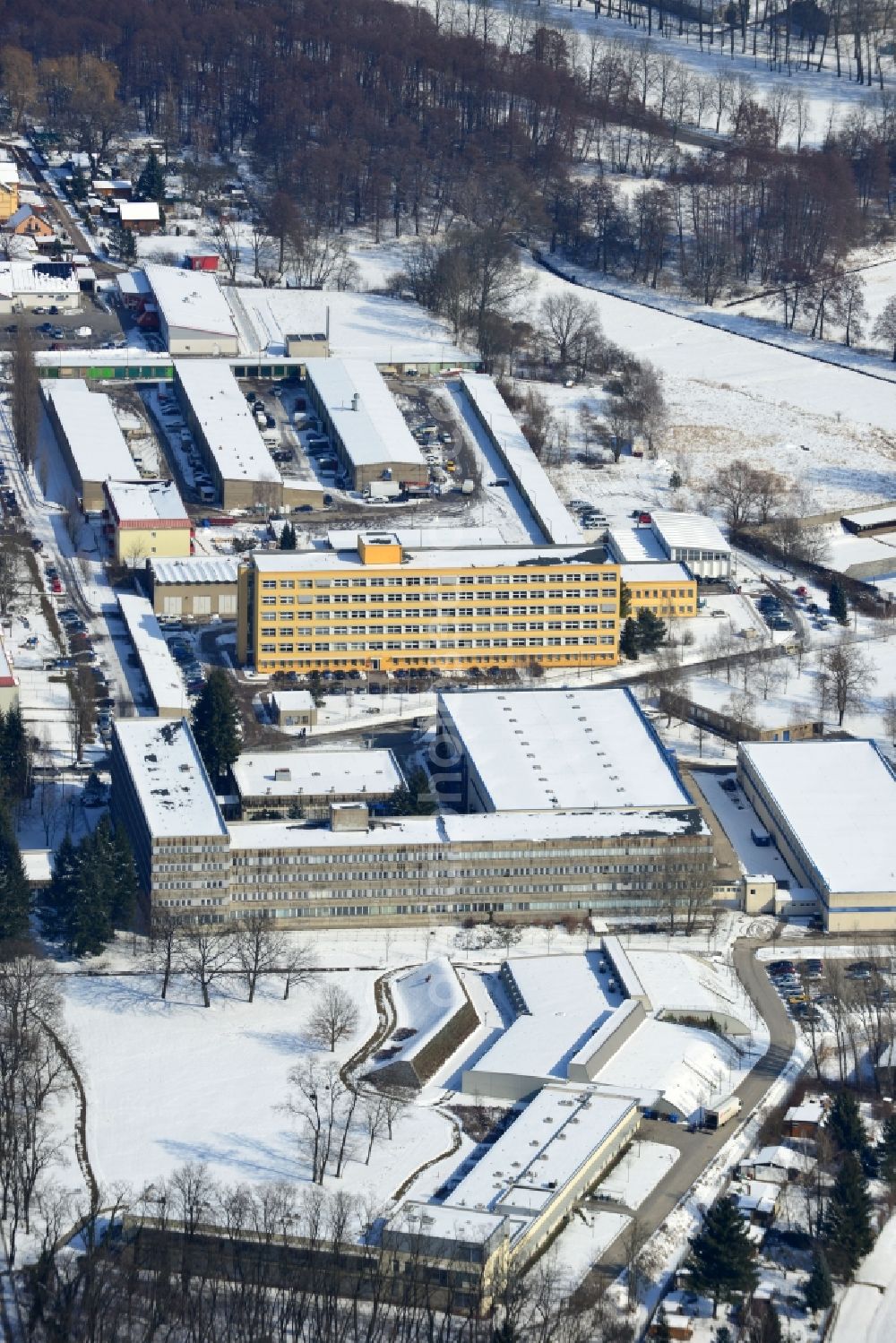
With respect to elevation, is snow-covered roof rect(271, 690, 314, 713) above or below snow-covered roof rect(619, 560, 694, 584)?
below

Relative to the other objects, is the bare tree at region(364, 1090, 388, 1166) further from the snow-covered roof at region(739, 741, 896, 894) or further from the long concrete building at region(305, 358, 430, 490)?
the long concrete building at region(305, 358, 430, 490)

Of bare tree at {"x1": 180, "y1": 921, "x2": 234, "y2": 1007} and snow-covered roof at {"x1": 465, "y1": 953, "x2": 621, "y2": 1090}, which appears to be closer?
snow-covered roof at {"x1": 465, "y1": 953, "x2": 621, "y2": 1090}

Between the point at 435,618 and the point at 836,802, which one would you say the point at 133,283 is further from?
the point at 836,802

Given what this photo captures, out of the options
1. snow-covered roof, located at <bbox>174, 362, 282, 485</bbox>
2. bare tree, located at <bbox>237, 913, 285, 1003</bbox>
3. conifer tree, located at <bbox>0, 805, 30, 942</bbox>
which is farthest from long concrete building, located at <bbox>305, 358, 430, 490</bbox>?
conifer tree, located at <bbox>0, 805, 30, 942</bbox>

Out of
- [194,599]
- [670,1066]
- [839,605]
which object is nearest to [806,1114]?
[670,1066]

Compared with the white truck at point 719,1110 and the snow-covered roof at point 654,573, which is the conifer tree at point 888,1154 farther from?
the snow-covered roof at point 654,573

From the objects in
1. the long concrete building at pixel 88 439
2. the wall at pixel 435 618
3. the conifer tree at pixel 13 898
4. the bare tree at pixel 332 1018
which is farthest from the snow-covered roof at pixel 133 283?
the bare tree at pixel 332 1018

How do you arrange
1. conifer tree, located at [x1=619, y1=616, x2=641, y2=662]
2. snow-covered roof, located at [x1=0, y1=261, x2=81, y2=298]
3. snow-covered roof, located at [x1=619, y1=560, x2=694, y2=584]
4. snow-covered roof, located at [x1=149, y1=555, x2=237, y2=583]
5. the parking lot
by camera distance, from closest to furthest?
conifer tree, located at [x1=619, y1=616, x2=641, y2=662], snow-covered roof, located at [x1=149, y1=555, x2=237, y2=583], snow-covered roof, located at [x1=619, y1=560, x2=694, y2=584], the parking lot, snow-covered roof, located at [x1=0, y1=261, x2=81, y2=298]
